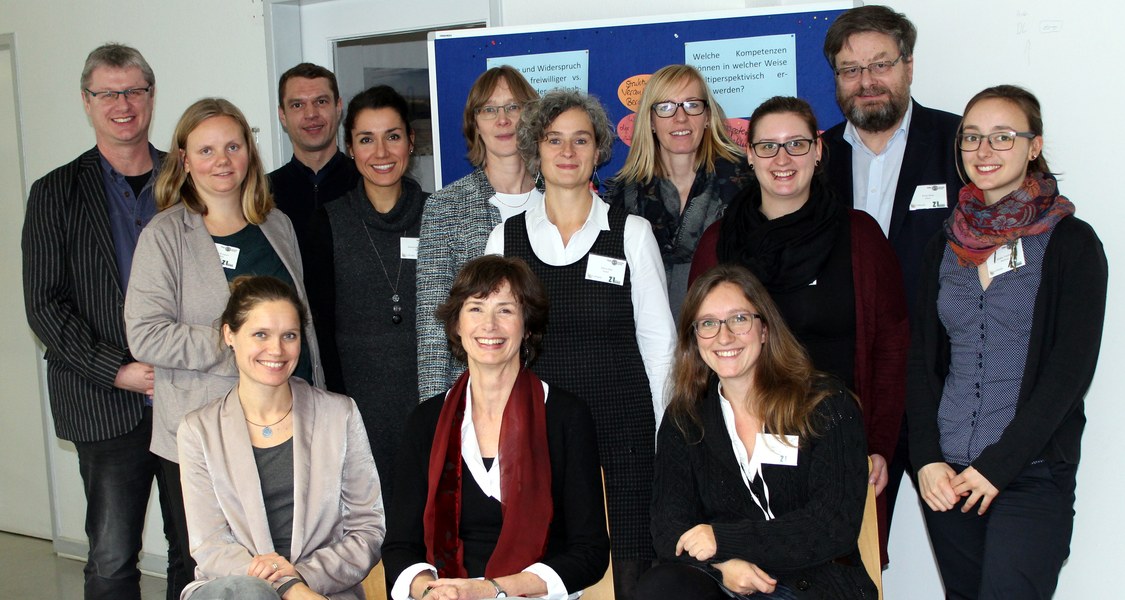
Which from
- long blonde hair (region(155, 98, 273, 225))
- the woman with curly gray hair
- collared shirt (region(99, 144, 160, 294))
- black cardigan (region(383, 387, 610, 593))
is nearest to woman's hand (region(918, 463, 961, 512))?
the woman with curly gray hair

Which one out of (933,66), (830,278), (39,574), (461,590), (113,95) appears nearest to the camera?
(461,590)

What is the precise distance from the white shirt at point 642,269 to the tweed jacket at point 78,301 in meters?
1.33

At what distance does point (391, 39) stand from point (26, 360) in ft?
8.56

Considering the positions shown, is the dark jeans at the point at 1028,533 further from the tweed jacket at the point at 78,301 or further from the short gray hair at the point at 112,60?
the short gray hair at the point at 112,60

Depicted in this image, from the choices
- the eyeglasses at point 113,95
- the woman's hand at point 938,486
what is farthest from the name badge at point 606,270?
the eyeglasses at point 113,95

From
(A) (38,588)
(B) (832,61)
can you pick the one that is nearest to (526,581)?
(B) (832,61)

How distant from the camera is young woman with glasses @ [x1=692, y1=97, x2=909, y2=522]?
8.50ft

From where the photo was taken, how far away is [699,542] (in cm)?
225

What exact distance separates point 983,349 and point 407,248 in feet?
5.61

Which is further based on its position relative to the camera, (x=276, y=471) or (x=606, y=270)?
(x=606, y=270)

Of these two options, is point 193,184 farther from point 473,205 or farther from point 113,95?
point 473,205

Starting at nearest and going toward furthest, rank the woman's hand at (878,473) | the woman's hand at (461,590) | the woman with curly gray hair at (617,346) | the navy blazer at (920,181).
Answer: the woman's hand at (461,590)
the woman's hand at (878,473)
the woman with curly gray hair at (617,346)
the navy blazer at (920,181)

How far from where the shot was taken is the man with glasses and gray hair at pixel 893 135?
294 centimetres

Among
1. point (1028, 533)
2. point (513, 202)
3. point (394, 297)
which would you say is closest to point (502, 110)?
point (513, 202)
